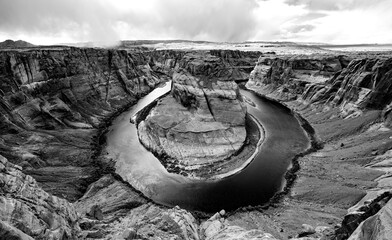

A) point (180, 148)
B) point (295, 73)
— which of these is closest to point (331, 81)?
point (295, 73)

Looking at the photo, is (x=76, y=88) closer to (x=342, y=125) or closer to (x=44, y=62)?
(x=44, y=62)

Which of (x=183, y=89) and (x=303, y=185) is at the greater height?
(x=183, y=89)

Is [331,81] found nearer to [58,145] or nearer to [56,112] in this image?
[58,145]

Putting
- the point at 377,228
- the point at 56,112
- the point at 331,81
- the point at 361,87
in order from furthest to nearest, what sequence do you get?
the point at 331,81 < the point at 361,87 < the point at 56,112 < the point at 377,228

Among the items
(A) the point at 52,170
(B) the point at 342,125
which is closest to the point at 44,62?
(A) the point at 52,170

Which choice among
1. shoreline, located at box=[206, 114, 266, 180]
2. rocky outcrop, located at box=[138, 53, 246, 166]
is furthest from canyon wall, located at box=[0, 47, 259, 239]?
shoreline, located at box=[206, 114, 266, 180]
